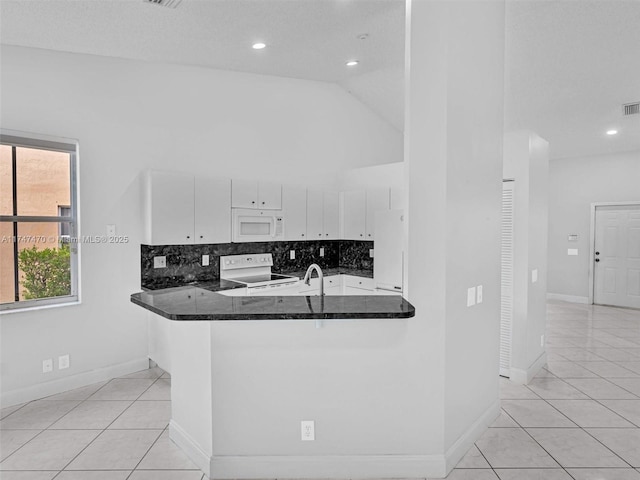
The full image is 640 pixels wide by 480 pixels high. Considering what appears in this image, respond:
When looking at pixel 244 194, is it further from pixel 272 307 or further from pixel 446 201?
pixel 446 201

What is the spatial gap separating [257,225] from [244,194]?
403 mm

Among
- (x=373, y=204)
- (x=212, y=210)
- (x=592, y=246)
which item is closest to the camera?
(x=212, y=210)

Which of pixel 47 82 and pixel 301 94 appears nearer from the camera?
pixel 47 82

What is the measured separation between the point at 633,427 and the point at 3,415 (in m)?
4.81

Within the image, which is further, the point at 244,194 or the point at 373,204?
the point at 373,204

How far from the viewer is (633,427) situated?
3094 millimetres

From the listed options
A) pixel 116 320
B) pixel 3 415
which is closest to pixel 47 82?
pixel 116 320

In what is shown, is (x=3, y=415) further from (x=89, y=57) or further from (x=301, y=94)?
(x=301, y=94)

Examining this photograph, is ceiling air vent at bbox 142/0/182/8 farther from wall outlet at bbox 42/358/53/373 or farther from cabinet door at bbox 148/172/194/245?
wall outlet at bbox 42/358/53/373

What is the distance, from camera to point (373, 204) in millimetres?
5594

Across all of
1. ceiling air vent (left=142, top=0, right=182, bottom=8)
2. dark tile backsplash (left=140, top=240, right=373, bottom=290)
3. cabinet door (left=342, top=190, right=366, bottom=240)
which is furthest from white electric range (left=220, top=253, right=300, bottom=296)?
ceiling air vent (left=142, top=0, right=182, bottom=8)

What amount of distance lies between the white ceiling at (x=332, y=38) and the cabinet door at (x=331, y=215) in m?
1.57

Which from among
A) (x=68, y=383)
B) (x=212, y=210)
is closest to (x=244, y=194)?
(x=212, y=210)

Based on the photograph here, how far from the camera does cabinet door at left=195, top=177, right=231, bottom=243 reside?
4402 mm
